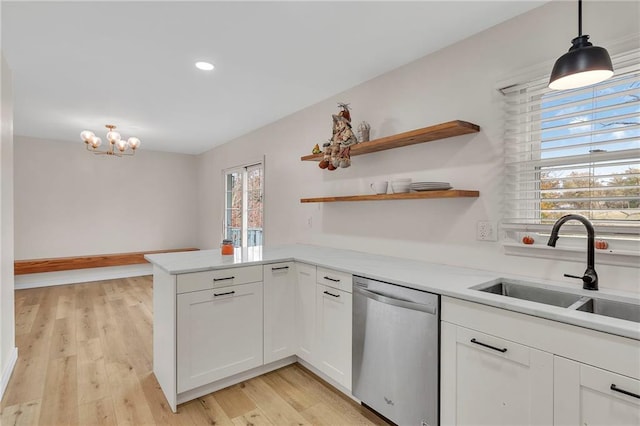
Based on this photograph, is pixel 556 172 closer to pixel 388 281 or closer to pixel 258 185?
pixel 388 281

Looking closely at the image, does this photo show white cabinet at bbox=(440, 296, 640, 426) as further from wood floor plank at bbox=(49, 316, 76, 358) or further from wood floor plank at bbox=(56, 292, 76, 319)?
wood floor plank at bbox=(56, 292, 76, 319)

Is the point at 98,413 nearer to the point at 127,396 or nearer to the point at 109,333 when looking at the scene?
the point at 127,396

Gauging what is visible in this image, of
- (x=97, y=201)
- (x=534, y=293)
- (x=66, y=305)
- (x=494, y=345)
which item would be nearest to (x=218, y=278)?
(x=494, y=345)

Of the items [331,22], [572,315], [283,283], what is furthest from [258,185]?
[572,315]

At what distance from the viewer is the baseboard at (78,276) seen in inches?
205

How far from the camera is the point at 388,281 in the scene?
1890 millimetres

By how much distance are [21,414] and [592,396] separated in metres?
3.06

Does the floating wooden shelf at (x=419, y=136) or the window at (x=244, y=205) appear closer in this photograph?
the floating wooden shelf at (x=419, y=136)

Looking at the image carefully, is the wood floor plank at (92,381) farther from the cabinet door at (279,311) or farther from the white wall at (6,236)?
the cabinet door at (279,311)

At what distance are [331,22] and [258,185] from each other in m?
3.09

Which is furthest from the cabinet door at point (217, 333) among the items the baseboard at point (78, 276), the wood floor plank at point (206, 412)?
the baseboard at point (78, 276)

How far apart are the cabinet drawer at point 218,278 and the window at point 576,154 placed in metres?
1.75

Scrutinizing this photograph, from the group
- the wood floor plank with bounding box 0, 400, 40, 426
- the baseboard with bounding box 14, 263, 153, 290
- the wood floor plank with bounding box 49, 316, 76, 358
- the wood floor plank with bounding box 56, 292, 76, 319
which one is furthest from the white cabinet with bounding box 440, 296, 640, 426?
the baseboard with bounding box 14, 263, 153, 290

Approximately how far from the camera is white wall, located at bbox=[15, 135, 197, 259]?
5270 millimetres
